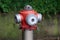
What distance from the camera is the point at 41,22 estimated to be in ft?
18.8

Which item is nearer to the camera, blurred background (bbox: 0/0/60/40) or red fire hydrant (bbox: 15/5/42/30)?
red fire hydrant (bbox: 15/5/42/30)

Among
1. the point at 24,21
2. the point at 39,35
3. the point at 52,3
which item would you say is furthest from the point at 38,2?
the point at 24,21

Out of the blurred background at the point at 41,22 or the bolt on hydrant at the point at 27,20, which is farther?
the blurred background at the point at 41,22

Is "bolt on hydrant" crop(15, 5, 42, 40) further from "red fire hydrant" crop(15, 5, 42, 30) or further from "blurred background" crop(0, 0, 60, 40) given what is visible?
"blurred background" crop(0, 0, 60, 40)

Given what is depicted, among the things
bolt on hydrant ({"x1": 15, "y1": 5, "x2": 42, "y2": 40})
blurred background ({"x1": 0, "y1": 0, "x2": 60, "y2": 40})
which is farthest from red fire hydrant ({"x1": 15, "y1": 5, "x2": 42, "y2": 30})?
blurred background ({"x1": 0, "y1": 0, "x2": 60, "y2": 40})

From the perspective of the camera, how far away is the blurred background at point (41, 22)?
561 cm

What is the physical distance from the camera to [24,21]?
391 cm

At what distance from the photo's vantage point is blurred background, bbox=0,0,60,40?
221 inches

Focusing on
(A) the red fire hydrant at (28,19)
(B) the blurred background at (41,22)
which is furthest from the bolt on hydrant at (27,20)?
(B) the blurred background at (41,22)

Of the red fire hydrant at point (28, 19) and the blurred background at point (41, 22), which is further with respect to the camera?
the blurred background at point (41, 22)

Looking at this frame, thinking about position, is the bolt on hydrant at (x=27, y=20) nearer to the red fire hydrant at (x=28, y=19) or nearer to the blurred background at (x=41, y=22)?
the red fire hydrant at (x=28, y=19)

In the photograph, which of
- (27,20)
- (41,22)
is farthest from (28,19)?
(41,22)

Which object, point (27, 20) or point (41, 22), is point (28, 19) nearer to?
point (27, 20)

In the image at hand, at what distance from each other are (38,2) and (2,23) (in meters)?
1.02
